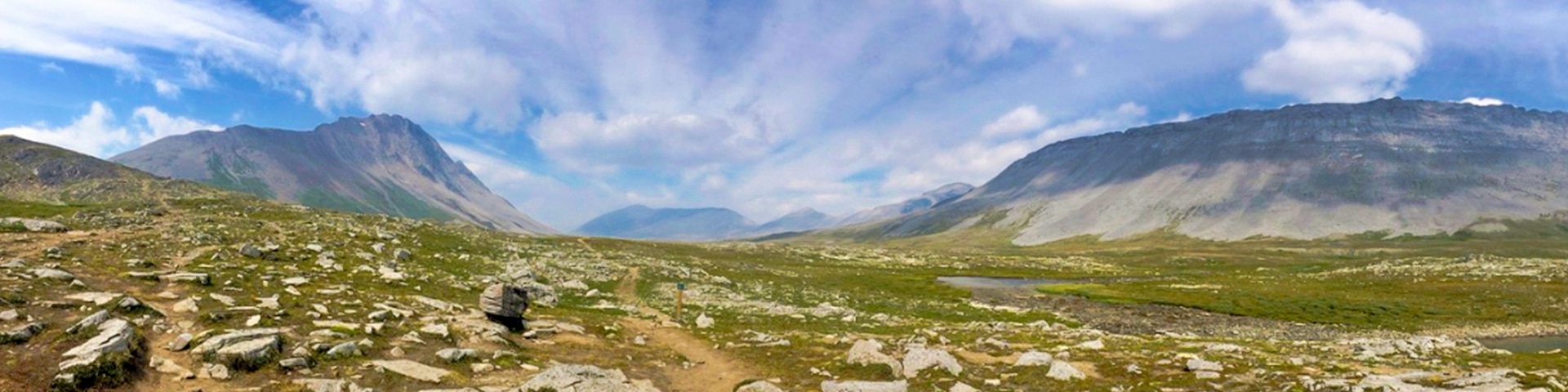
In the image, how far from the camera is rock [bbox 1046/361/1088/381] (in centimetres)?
2158

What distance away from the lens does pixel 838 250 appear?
159 metres

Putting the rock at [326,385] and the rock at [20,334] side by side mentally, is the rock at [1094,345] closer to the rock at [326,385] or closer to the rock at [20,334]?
the rock at [326,385]

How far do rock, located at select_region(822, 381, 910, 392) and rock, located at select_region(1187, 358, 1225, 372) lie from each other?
31.0ft

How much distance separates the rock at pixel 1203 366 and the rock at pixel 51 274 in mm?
40548

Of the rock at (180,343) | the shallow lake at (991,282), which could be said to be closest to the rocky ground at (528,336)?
the rock at (180,343)

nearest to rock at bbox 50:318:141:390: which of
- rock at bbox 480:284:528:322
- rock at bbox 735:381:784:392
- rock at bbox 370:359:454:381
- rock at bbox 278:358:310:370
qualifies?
rock at bbox 278:358:310:370

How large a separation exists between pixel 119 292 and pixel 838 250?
140 meters

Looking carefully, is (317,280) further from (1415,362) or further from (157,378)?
(1415,362)

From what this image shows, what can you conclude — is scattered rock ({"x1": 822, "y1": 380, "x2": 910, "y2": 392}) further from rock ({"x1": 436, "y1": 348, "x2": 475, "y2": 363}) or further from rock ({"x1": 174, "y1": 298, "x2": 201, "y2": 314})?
rock ({"x1": 174, "y1": 298, "x2": 201, "y2": 314})

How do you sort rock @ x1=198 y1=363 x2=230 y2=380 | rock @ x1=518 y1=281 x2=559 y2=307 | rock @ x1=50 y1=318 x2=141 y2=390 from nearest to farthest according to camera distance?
rock @ x1=50 y1=318 x2=141 y2=390, rock @ x1=198 y1=363 x2=230 y2=380, rock @ x1=518 y1=281 x2=559 y2=307

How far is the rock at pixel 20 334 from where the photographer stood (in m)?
17.3

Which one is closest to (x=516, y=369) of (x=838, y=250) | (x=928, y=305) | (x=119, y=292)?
(x=119, y=292)

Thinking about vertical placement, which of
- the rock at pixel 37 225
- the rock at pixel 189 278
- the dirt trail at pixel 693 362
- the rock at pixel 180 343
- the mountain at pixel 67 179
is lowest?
the dirt trail at pixel 693 362

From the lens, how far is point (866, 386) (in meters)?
20.7
